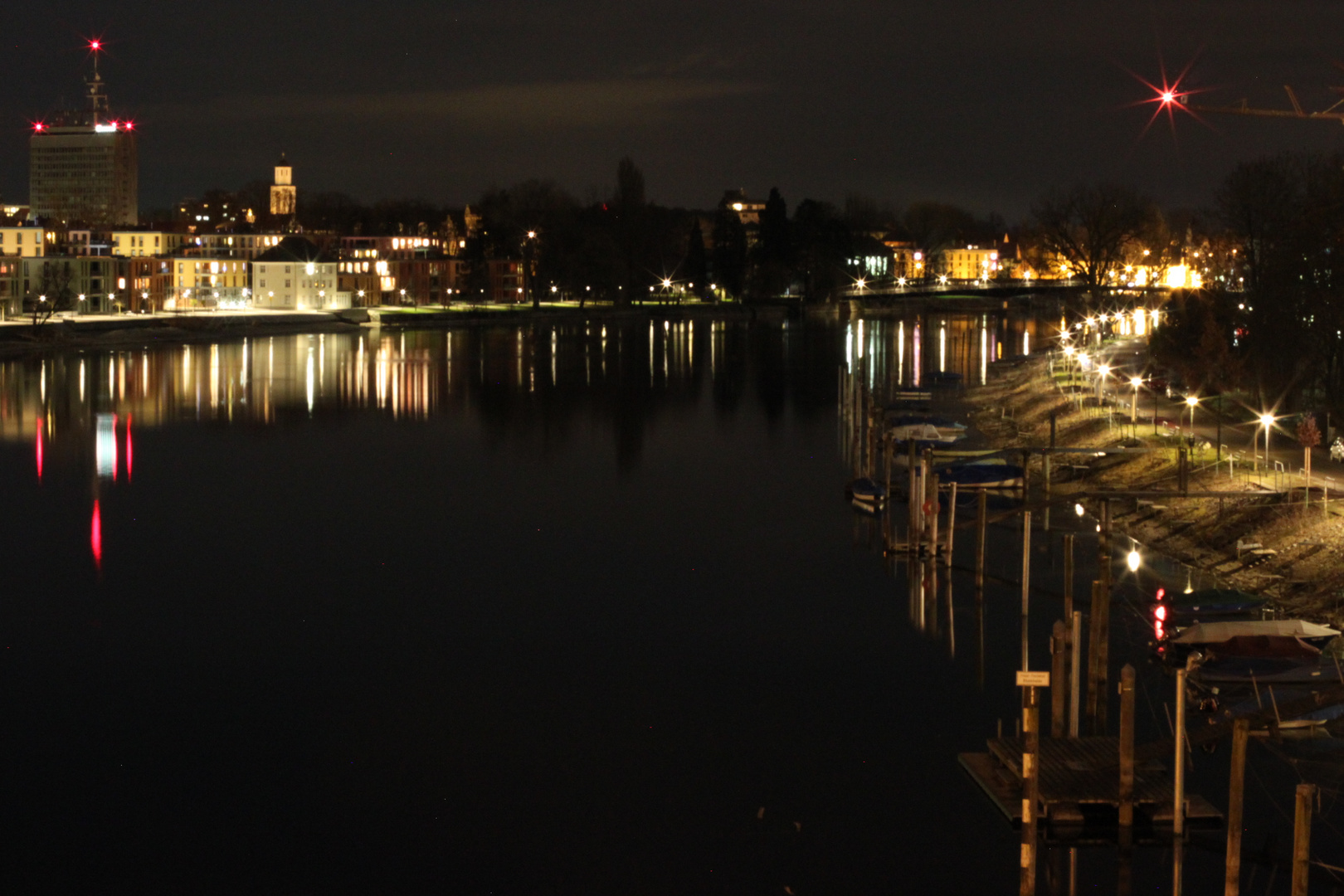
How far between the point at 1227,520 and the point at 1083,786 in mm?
8729

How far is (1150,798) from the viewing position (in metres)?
9.65

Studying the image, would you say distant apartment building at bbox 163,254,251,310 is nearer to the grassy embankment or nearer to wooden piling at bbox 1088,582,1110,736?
the grassy embankment

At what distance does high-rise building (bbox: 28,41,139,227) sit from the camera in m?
139

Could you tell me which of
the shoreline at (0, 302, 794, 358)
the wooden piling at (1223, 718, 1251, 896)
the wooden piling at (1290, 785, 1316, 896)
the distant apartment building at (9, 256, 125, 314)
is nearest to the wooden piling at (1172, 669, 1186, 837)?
the wooden piling at (1223, 718, 1251, 896)

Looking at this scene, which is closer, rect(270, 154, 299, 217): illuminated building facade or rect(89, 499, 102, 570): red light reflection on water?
rect(89, 499, 102, 570): red light reflection on water

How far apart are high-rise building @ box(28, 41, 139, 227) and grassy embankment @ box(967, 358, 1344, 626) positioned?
5073 inches

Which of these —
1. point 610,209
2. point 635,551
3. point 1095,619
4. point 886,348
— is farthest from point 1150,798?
point 610,209

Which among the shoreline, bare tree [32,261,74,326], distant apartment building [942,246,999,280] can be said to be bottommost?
the shoreline

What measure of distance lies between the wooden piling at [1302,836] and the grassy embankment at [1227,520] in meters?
6.76

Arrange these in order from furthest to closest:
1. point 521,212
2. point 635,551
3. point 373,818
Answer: point 521,212, point 635,551, point 373,818

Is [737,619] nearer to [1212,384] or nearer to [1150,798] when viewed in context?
[1150,798]

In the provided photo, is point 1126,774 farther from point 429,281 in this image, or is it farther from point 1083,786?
point 429,281

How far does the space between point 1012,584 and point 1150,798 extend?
710cm

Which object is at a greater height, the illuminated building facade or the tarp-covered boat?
the illuminated building facade
